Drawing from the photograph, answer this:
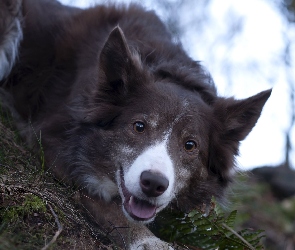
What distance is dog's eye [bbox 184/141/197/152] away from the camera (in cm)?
510

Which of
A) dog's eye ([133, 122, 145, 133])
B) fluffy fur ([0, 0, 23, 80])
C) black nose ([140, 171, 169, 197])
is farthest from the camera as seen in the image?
fluffy fur ([0, 0, 23, 80])

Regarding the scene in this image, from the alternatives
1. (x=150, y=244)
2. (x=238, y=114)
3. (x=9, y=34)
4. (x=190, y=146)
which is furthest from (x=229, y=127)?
(x=9, y=34)

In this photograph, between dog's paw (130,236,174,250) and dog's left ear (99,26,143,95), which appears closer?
dog's paw (130,236,174,250)

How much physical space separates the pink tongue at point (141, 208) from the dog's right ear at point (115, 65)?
119 cm

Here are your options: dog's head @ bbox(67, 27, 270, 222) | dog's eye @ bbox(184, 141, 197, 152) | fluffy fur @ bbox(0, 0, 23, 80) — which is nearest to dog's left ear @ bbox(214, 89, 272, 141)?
dog's head @ bbox(67, 27, 270, 222)

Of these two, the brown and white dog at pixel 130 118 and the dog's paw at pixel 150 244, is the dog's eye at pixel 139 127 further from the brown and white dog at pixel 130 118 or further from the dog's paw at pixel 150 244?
the dog's paw at pixel 150 244

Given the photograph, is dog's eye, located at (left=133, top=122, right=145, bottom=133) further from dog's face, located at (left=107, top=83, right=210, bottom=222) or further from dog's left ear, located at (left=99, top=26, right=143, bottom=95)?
dog's left ear, located at (left=99, top=26, right=143, bottom=95)

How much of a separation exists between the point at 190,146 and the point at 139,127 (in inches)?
21.1

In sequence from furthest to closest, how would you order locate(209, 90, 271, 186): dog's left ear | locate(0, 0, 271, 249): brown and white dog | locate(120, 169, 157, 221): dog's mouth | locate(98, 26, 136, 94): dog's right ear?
locate(209, 90, 271, 186): dog's left ear
locate(98, 26, 136, 94): dog's right ear
locate(0, 0, 271, 249): brown and white dog
locate(120, 169, 157, 221): dog's mouth

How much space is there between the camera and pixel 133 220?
4754 millimetres

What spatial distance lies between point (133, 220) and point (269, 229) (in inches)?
307

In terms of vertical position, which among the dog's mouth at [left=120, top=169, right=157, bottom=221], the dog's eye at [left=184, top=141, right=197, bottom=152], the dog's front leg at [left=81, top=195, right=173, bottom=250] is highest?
the dog's eye at [left=184, top=141, right=197, bottom=152]

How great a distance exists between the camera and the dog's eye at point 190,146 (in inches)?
201

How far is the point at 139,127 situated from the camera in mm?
5047
